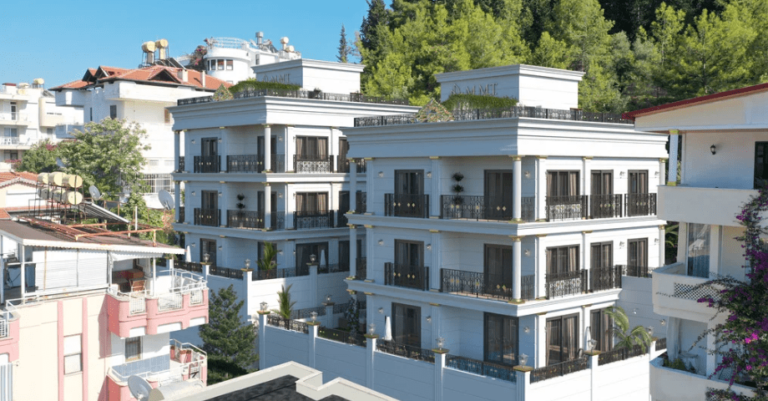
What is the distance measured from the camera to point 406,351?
1048 inches

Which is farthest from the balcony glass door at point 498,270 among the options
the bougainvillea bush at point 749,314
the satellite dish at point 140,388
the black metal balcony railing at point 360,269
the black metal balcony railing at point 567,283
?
the satellite dish at point 140,388

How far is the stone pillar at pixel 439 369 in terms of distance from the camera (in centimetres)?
2519

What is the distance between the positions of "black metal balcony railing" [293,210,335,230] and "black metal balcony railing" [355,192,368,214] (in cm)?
349

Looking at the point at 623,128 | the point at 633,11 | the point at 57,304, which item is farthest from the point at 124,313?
the point at 633,11

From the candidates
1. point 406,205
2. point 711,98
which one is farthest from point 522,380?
point 711,98

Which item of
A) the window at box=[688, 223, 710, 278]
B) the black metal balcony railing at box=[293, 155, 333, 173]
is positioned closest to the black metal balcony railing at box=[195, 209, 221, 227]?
the black metal balcony railing at box=[293, 155, 333, 173]

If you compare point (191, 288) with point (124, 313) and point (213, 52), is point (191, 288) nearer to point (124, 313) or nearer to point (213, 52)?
point (124, 313)

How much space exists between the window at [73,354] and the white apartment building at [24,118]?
57.8 m

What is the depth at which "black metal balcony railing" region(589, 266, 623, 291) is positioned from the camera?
28188 mm

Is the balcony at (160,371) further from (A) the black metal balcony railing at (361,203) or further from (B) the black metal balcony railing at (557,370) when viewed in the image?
(B) the black metal balcony railing at (557,370)

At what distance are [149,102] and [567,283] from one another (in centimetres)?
4745

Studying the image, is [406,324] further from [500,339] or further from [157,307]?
[157,307]

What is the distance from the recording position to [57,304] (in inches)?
892

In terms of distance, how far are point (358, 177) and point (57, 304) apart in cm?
1766
